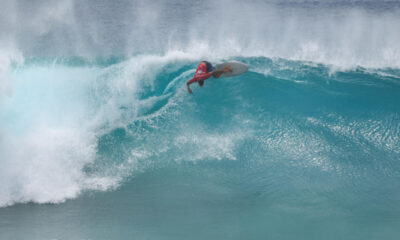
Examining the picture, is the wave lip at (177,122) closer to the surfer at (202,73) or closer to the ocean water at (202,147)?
the ocean water at (202,147)

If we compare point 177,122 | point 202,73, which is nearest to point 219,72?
point 202,73

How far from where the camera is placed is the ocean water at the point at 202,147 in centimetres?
471

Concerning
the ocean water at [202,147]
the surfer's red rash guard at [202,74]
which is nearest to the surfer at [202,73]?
the surfer's red rash guard at [202,74]

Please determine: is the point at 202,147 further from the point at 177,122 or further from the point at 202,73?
the point at 202,73

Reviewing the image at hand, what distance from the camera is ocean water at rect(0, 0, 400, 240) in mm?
4711

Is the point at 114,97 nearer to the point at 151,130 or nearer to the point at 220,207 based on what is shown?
the point at 151,130

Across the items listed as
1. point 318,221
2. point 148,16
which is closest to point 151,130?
point 318,221

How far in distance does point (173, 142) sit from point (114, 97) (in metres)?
1.87

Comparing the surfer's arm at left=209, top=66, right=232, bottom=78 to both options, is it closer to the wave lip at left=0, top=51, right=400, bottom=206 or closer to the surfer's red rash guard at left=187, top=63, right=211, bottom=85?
the surfer's red rash guard at left=187, top=63, right=211, bottom=85

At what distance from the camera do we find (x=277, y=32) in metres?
11.9

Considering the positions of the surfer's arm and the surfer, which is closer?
the surfer

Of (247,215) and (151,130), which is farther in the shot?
(151,130)

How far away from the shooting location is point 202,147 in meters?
6.17

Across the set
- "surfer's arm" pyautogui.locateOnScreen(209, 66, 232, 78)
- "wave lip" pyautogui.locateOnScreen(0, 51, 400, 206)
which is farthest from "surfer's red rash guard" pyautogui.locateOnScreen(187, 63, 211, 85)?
"wave lip" pyautogui.locateOnScreen(0, 51, 400, 206)
